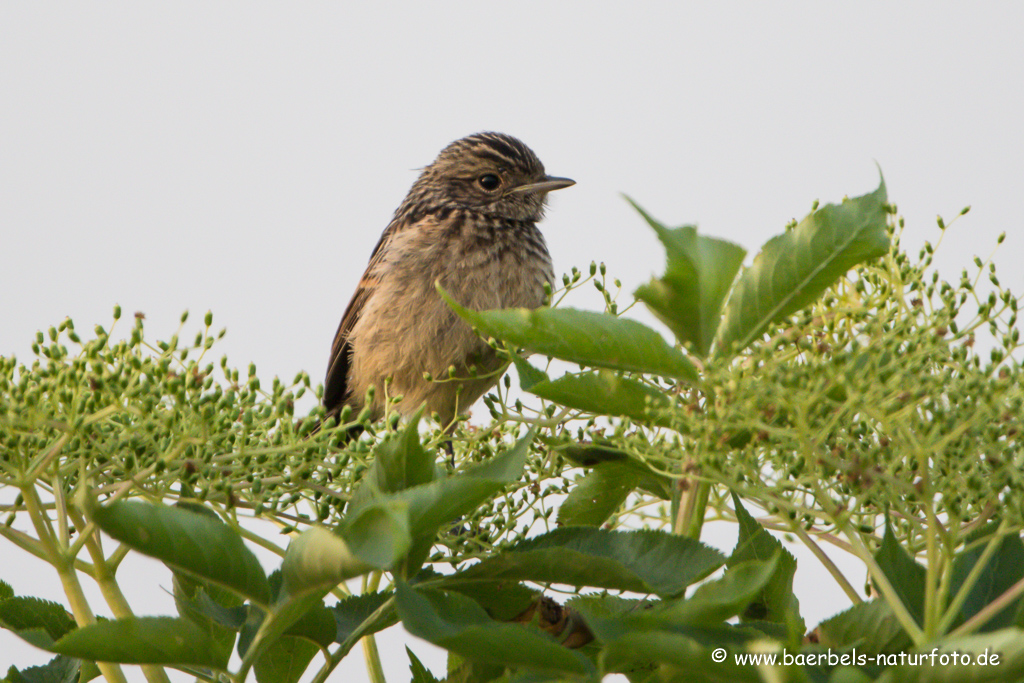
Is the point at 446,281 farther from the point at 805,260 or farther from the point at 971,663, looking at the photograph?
the point at 971,663

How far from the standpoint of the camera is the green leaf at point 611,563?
59.9 inches

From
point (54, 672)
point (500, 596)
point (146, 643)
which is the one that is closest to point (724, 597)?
point (500, 596)

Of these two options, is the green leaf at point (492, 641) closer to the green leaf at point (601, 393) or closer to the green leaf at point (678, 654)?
the green leaf at point (678, 654)

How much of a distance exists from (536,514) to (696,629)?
934mm

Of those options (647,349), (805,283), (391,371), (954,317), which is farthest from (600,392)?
(391,371)

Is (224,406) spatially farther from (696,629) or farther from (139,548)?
(696,629)

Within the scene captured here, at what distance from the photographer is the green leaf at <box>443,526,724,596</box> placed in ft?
4.99

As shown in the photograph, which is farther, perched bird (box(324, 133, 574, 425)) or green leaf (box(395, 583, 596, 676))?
perched bird (box(324, 133, 574, 425))

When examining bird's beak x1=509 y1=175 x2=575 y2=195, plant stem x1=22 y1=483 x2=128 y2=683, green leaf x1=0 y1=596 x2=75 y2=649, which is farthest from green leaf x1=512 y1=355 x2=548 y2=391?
bird's beak x1=509 y1=175 x2=575 y2=195

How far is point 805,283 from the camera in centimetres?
157

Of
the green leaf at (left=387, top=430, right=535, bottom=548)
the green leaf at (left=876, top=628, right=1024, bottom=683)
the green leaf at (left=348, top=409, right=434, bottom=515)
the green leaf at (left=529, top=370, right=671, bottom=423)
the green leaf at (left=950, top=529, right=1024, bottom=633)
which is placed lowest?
the green leaf at (left=876, top=628, right=1024, bottom=683)

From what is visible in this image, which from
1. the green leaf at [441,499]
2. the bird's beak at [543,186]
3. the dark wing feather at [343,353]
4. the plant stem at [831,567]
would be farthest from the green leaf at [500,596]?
the bird's beak at [543,186]

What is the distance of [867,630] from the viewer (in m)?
1.56

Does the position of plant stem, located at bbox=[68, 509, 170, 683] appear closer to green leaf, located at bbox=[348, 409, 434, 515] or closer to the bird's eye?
green leaf, located at bbox=[348, 409, 434, 515]
